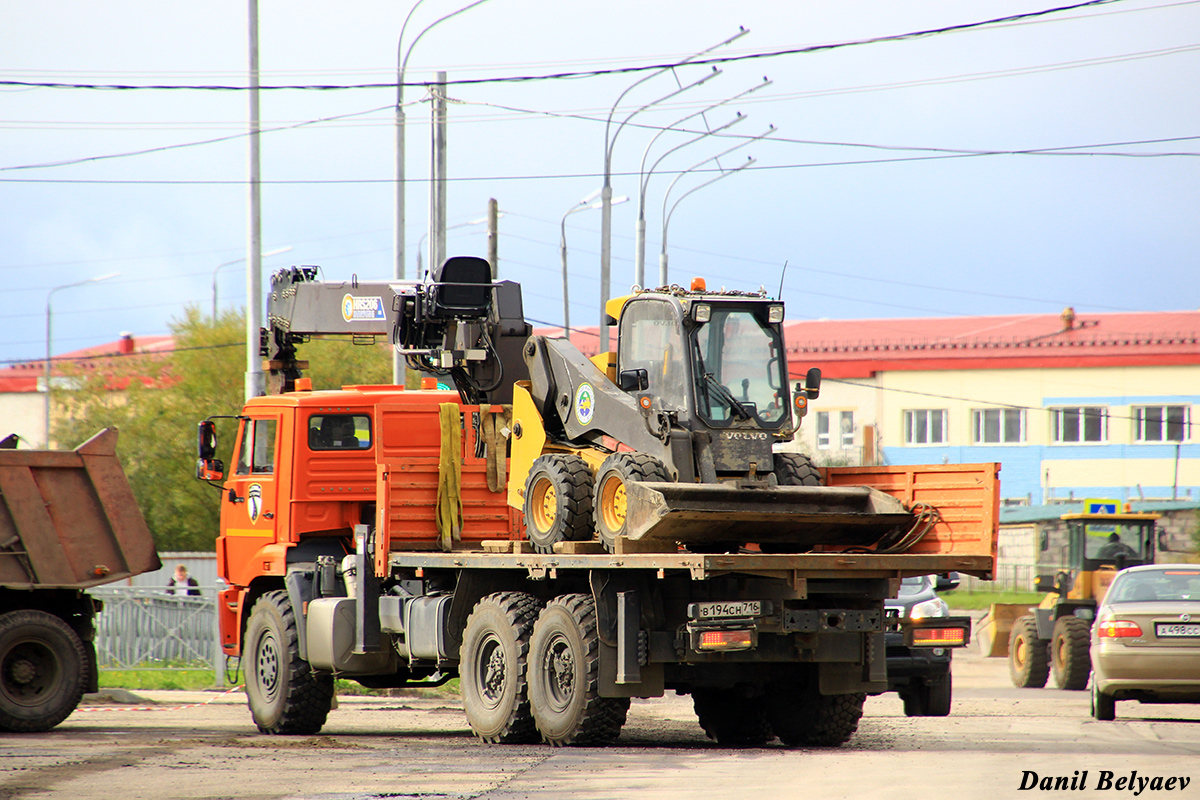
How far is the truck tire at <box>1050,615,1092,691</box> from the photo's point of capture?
22.4 metres

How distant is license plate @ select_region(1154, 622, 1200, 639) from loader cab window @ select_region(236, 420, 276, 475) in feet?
28.4

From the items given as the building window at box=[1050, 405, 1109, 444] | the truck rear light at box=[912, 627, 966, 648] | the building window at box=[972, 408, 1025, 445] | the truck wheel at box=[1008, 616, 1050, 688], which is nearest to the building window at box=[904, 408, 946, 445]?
the building window at box=[972, 408, 1025, 445]

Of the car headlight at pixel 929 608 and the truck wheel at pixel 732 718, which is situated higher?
the car headlight at pixel 929 608

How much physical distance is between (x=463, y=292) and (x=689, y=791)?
7.13 metres

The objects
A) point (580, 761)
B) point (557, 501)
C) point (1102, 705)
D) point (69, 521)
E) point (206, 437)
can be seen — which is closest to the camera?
point (580, 761)

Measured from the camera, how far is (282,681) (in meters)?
14.8

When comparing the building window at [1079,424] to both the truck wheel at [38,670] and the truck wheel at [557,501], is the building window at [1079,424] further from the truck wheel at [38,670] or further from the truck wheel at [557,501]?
the truck wheel at [38,670]

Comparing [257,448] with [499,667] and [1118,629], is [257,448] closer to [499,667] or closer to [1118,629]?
[499,667]

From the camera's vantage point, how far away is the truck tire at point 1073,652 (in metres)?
22.4

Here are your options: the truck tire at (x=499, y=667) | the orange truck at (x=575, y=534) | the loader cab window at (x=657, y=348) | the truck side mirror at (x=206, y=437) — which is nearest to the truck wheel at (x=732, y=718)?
the orange truck at (x=575, y=534)

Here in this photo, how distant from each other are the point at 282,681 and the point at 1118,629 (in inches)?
316

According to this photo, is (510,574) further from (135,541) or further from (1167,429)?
(1167,429)

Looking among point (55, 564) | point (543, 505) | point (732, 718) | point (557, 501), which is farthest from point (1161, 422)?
point (55, 564)

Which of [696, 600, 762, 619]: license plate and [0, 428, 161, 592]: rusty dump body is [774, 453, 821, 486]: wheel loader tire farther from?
[0, 428, 161, 592]: rusty dump body
